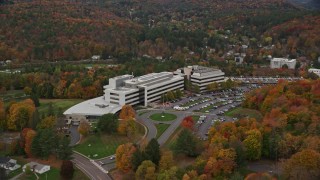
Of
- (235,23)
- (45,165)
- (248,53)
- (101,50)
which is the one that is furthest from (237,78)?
(235,23)

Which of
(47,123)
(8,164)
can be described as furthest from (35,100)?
(8,164)

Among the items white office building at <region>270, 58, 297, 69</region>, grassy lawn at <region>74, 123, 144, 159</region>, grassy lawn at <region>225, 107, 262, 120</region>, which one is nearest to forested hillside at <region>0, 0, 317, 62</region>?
white office building at <region>270, 58, 297, 69</region>

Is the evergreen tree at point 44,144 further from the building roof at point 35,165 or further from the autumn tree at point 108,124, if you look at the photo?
the autumn tree at point 108,124

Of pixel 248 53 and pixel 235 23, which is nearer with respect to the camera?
pixel 248 53

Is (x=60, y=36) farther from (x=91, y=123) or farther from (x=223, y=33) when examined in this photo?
(x=91, y=123)

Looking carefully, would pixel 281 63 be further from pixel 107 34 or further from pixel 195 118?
pixel 107 34

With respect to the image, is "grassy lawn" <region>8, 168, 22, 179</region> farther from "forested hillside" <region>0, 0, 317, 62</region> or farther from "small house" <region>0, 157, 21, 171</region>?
"forested hillside" <region>0, 0, 317, 62</region>
